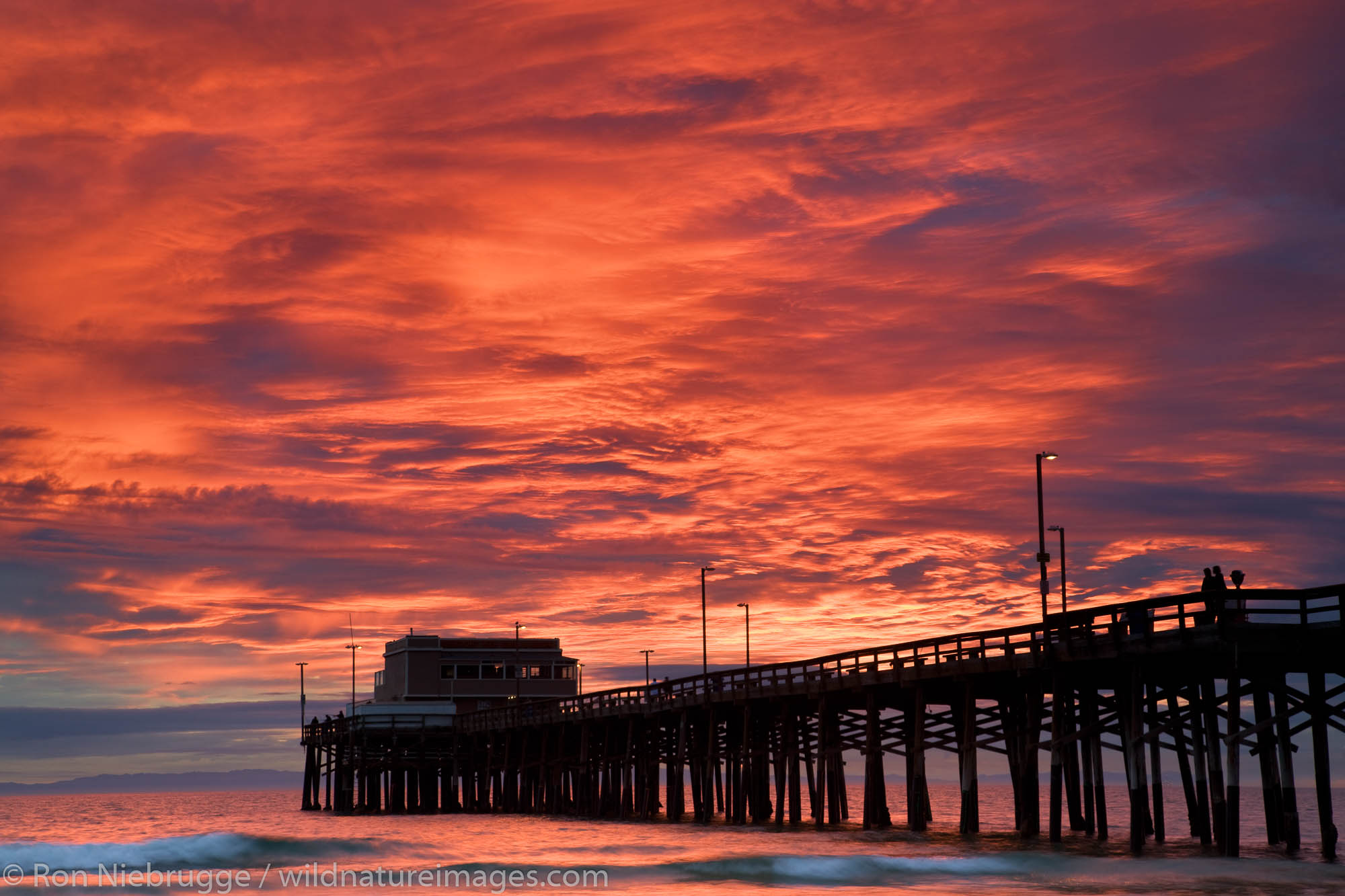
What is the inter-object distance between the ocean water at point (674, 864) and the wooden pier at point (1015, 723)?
1179 mm

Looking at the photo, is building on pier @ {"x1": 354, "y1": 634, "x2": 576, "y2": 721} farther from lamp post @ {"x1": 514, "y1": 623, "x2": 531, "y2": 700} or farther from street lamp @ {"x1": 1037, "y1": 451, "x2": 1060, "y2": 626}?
street lamp @ {"x1": 1037, "y1": 451, "x2": 1060, "y2": 626}

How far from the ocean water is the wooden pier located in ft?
3.87

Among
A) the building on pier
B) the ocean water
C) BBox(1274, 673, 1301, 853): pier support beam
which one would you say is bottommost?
the ocean water

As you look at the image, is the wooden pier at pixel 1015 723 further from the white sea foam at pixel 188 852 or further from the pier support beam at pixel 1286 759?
the white sea foam at pixel 188 852

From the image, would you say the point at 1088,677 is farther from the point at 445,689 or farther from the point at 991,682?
the point at 445,689

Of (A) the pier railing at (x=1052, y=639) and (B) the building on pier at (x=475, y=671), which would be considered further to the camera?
(B) the building on pier at (x=475, y=671)

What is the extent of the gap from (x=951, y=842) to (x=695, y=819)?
1616cm

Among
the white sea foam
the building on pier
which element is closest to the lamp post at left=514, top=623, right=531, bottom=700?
the building on pier

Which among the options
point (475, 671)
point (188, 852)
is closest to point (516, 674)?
point (475, 671)

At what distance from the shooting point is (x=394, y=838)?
173 ft

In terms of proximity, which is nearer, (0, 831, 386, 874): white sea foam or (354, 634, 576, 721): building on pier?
(0, 831, 386, 874): white sea foam

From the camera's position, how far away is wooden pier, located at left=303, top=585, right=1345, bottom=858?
32.0 m

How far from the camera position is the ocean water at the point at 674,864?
107ft

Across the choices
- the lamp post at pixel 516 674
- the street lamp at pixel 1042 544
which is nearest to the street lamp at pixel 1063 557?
the street lamp at pixel 1042 544
